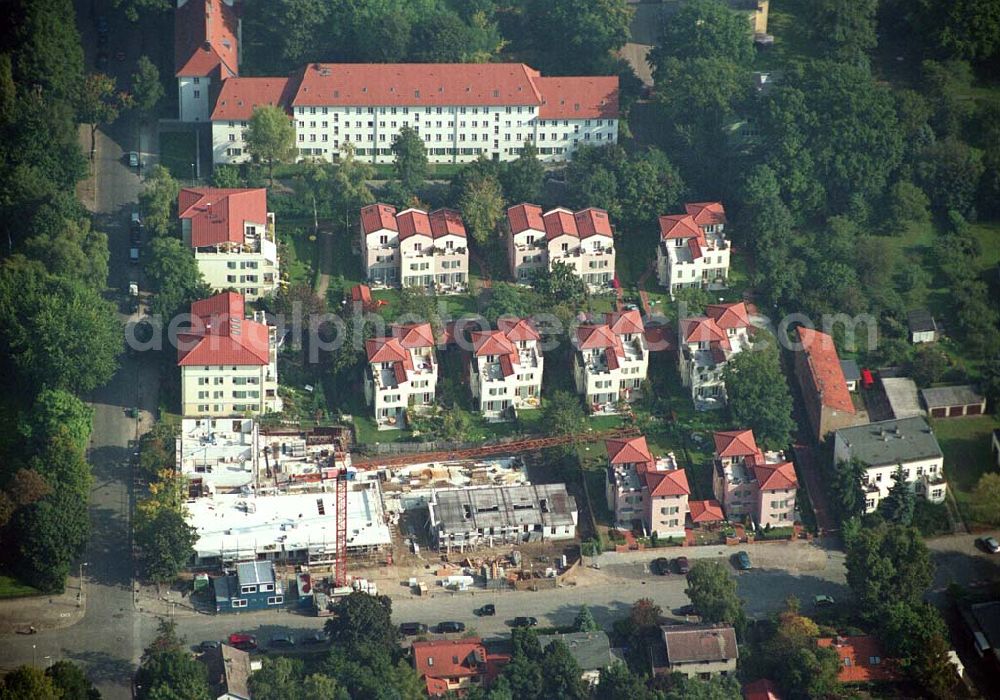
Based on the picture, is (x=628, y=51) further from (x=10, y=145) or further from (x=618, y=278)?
(x=10, y=145)

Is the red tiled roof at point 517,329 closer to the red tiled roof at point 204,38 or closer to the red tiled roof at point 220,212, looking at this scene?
the red tiled roof at point 220,212

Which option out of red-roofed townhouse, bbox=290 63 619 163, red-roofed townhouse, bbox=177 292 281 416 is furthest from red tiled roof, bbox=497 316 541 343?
red-roofed townhouse, bbox=290 63 619 163

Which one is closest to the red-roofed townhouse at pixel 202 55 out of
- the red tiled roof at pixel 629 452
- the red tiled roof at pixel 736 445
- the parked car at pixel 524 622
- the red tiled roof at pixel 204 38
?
the red tiled roof at pixel 204 38

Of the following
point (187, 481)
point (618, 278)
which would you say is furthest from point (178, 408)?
point (618, 278)

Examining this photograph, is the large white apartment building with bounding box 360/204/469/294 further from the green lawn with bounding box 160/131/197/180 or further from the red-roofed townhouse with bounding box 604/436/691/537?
the red-roofed townhouse with bounding box 604/436/691/537

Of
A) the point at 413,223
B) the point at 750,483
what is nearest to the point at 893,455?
the point at 750,483

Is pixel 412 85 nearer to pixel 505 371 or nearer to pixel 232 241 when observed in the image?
pixel 232 241
